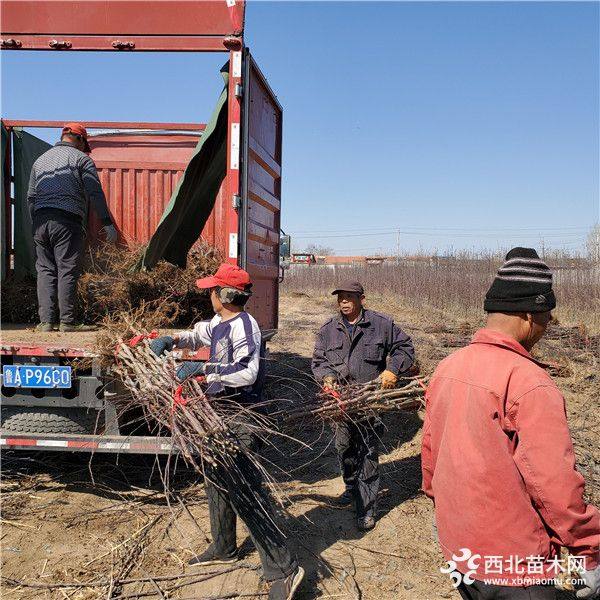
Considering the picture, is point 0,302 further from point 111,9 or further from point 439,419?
point 439,419

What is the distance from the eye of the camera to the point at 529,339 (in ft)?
5.77

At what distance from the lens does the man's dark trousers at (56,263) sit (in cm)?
450

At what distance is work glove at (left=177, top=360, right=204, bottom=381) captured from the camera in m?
3.12

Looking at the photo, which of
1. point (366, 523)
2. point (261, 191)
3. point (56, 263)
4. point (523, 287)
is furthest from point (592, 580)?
point (56, 263)

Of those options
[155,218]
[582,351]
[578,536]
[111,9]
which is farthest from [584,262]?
[578,536]

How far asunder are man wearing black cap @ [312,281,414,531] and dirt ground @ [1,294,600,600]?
Answer: 21 centimetres

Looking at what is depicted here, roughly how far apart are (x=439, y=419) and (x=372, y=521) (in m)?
2.21

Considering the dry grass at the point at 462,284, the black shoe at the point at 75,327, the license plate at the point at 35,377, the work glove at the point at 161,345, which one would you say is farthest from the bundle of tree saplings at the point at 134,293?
the dry grass at the point at 462,284

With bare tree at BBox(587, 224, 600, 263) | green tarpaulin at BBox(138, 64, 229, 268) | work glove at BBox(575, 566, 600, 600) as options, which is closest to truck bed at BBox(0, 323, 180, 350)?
green tarpaulin at BBox(138, 64, 229, 268)

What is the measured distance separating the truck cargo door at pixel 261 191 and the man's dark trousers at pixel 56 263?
1504 mm

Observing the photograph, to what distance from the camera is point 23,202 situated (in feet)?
18.8

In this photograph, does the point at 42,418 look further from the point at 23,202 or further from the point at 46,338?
the point at 23,202

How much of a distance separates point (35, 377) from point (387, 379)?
2319 millimetres

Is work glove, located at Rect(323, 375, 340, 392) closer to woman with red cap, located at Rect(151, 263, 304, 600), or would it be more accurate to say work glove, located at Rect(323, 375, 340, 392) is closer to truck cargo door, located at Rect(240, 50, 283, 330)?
woman with red cap, located at Rect(151, 263, 304, 600)
